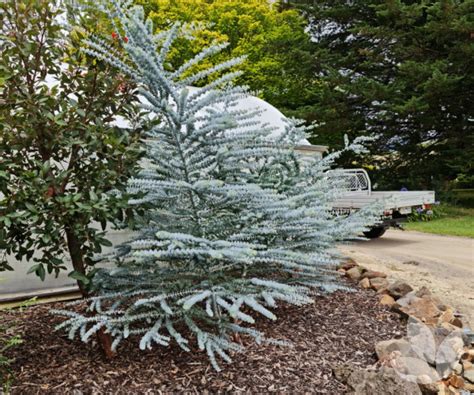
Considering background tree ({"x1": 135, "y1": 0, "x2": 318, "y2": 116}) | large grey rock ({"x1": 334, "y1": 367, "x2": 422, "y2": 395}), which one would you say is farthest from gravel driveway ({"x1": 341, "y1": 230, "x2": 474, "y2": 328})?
background tree ({"x1": 135, "y1": 0, "x2": 318, "y2": 116})

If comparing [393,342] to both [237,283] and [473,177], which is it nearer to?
[237,283]

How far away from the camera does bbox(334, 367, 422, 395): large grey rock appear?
6.84ft

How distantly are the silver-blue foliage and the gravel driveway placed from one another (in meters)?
1.86

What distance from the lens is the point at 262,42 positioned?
14.1 meters

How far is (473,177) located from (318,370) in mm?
13254

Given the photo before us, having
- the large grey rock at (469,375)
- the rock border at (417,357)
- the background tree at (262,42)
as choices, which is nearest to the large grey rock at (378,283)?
the rock border at (417,357)

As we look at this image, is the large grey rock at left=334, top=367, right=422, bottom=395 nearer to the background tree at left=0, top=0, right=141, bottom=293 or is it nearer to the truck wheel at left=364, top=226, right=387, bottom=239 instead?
the background tree at left=0, top=0, right=141, bottom=293

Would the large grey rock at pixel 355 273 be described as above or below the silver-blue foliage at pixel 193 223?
below

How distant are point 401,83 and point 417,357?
10.9 metres

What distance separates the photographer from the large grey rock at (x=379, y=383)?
6.84 feet

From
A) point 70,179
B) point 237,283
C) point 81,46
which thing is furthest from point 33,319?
point 81,46

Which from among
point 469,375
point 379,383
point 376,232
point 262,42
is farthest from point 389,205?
point 262,42

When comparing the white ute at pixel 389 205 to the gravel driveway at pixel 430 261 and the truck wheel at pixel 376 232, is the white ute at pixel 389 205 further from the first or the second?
the gravel driveway at pixel 430 261

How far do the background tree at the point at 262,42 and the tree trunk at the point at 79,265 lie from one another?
11176 mm
